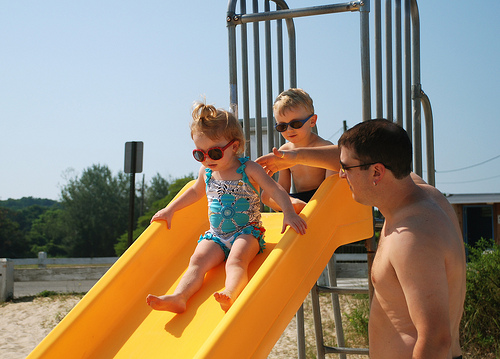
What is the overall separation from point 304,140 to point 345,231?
802mm

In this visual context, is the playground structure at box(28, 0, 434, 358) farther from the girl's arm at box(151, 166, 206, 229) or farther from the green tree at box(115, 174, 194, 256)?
the green tree at box(115, 174, 194, 256)

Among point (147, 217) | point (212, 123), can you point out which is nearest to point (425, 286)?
point (212, 123)

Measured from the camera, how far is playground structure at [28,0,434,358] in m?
2.40

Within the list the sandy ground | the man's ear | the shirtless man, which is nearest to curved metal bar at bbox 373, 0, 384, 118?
the shirtless man

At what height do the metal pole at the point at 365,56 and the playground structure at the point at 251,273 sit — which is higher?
the metal pole at the point at 365,56

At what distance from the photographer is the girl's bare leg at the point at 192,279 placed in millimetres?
2689

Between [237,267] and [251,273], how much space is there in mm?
153

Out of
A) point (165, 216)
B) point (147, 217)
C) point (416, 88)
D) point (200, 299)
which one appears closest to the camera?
point (200, 299)

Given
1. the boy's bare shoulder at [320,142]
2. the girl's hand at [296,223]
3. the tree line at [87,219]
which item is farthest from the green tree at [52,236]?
the girl's hand at [296,223]

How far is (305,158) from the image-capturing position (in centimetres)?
315

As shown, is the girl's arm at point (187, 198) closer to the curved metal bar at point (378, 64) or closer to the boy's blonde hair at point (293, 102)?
the boy's blonde hair at point (293, 102)

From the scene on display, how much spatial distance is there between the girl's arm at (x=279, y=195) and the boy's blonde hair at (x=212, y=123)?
0.78ft

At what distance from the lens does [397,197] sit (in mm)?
1884

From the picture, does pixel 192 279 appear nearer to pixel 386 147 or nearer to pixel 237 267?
pixel 237 267
